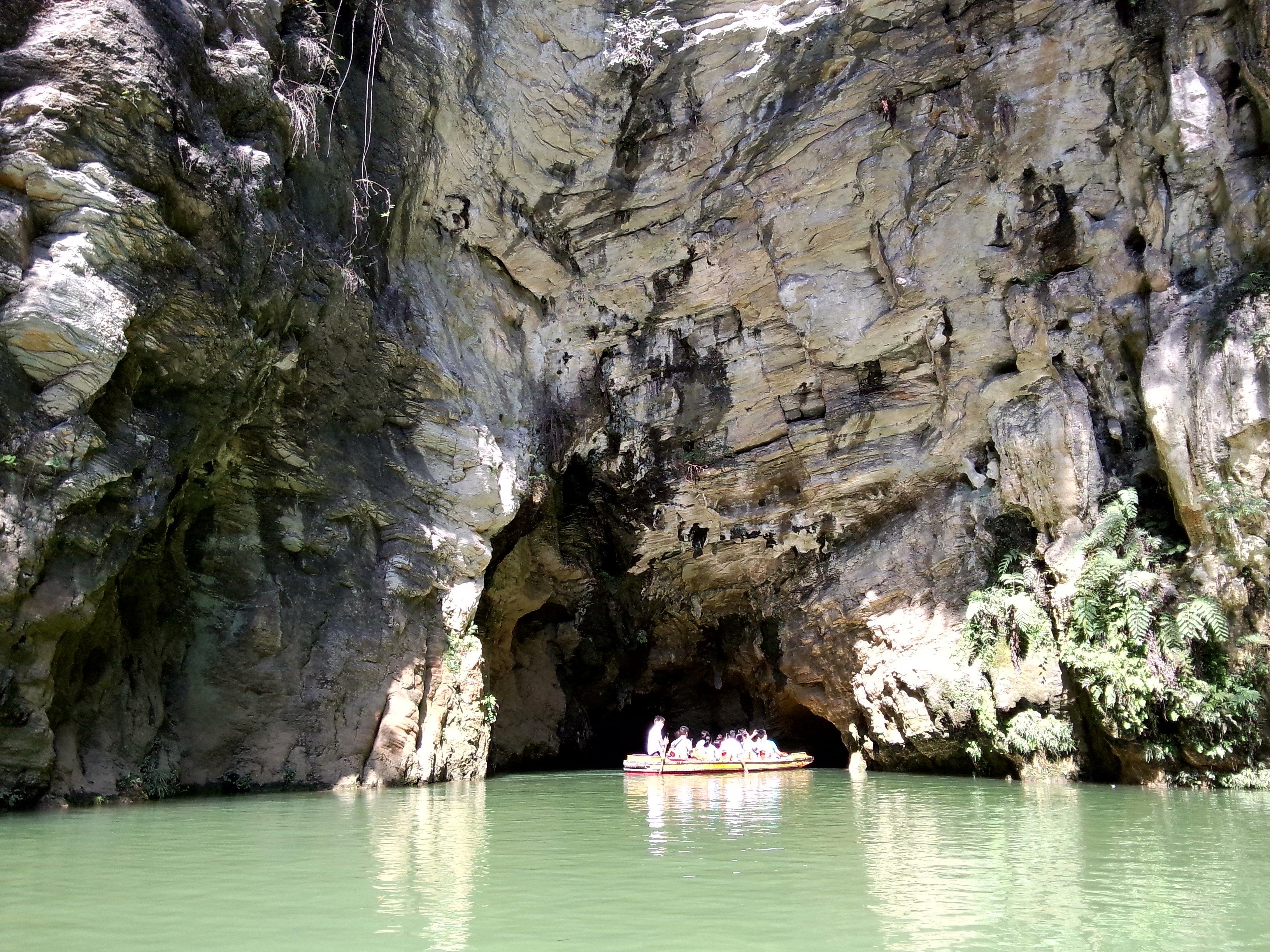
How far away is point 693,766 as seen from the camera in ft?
55.4

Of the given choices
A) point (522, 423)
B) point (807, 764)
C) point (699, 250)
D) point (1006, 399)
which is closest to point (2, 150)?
point (522, 423)

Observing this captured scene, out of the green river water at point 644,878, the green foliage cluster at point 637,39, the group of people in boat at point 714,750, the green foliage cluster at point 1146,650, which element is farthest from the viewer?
the green foliage cluster at point 637,39

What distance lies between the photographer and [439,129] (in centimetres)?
1744

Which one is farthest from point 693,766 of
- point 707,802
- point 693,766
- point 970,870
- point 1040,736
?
point 970,870

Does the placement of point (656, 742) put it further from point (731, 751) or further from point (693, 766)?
point (693, 766)

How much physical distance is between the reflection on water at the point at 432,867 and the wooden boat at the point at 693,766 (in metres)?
6.17

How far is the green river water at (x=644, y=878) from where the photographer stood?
4.42 m

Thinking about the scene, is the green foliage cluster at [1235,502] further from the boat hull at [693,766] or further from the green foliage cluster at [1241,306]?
the boat hull at [693,766]

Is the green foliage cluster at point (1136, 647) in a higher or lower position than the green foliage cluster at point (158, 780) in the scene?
higher

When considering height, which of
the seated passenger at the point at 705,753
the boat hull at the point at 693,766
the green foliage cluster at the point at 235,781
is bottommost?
the boat hull at the point at 693,766

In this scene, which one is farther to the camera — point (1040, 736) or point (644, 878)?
point (1040, 736)

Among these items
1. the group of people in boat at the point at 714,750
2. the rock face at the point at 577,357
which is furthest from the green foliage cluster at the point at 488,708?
the group of people in boat at the point at 714,750

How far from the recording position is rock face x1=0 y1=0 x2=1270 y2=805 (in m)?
11.2

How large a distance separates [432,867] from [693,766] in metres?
11.1
